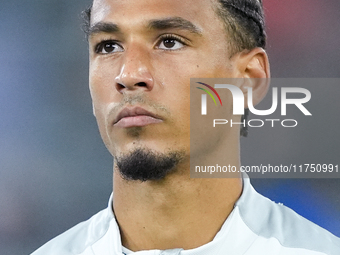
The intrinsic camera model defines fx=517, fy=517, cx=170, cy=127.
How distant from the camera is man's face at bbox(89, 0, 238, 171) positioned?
209 centimetres

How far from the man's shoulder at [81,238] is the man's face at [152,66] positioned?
476 millimetres

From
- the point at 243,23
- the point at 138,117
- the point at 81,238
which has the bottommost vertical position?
the point at 81,238

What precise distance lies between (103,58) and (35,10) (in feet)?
4.18

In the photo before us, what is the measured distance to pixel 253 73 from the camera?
247 cm

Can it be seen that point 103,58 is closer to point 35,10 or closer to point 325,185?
point 35,10

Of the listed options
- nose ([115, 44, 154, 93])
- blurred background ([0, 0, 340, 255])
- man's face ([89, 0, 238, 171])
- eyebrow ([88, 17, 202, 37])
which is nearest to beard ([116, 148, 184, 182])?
man's face ([89, 0, 238, 171])

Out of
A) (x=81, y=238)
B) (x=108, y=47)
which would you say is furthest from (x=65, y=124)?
(x=108, y=47)

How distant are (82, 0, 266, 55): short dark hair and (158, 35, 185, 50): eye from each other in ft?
0.87

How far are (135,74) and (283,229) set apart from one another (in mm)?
983

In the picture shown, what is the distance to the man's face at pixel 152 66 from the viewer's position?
6.84 feet

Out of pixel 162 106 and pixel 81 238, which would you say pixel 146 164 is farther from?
pixel 81 238

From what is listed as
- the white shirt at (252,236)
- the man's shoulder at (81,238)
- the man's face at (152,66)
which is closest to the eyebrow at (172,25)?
the man's face at (152,66)

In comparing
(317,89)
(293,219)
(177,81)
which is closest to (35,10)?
(177,81)

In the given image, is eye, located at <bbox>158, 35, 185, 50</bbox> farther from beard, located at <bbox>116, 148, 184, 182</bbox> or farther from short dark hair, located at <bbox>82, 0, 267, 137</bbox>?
beard, located at <bbox>116, 148, 184, 182</bbox>
